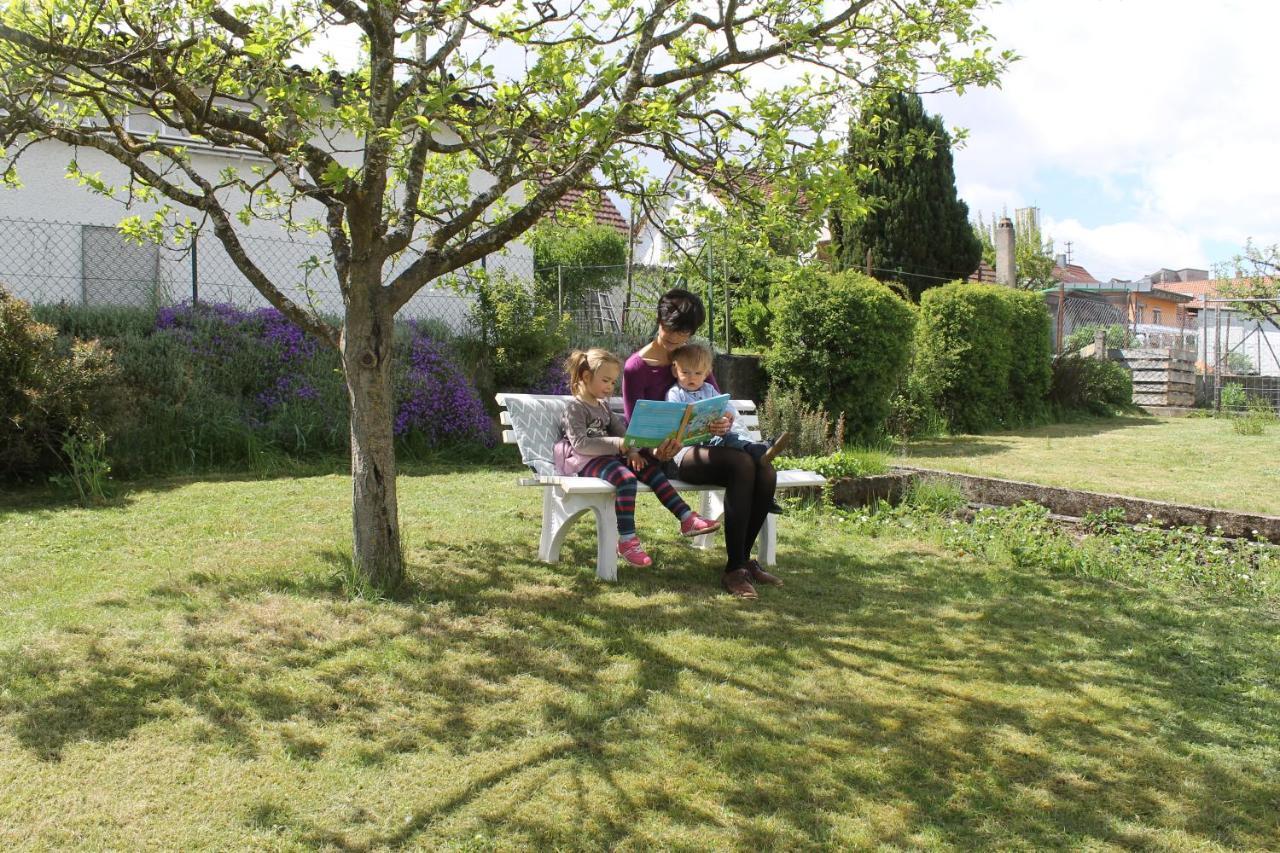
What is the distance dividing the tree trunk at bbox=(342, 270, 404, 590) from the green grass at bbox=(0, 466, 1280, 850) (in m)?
0.23

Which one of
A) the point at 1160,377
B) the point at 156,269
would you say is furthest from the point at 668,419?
the point at 1160,377

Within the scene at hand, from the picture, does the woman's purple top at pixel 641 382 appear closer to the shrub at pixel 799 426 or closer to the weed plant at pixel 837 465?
the weed plant at pixel 837 465

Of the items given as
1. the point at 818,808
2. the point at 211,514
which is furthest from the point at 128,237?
the point at 818,808

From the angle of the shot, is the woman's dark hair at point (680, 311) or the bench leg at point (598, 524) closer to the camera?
the bench leg at point (598, 524)

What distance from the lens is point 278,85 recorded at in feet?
13.3

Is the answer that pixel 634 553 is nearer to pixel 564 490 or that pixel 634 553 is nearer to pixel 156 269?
pixel 564 490

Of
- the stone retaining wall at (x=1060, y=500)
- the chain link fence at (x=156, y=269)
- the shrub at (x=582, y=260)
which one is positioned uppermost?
the shrub at (x=582, y=260)

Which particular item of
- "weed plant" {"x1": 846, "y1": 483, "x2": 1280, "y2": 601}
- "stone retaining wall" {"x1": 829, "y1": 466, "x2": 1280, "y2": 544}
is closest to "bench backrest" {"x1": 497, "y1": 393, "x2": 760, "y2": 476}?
"weed plant" {"x1": 846, "y1": 483, "x2": 1280, "y2": 601}

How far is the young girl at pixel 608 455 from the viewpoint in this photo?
5445 millimetres

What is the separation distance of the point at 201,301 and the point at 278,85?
673 centimetres

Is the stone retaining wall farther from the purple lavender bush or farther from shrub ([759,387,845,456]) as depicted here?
the purple lavender bush

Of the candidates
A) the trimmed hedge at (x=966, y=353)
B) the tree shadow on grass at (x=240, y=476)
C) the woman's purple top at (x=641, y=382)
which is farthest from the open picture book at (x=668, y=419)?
the trimmed hedge at (x=966, y=353)

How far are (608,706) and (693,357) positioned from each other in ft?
7.88

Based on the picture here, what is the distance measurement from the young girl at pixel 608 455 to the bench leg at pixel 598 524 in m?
0.12
